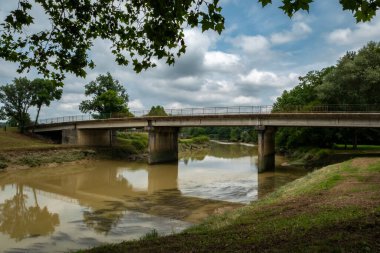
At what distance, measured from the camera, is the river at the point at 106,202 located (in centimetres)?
1412

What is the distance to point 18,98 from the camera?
63.9 meters

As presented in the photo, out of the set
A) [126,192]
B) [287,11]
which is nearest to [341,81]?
[126,192]

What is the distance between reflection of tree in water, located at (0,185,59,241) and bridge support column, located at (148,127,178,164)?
86.3 ft

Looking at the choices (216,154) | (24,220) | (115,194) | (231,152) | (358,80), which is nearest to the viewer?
(24,220)

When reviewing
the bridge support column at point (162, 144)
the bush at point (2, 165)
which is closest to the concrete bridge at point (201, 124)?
the bridge support column at point (162, 144)

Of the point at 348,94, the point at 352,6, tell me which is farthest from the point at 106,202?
the point at 348,94

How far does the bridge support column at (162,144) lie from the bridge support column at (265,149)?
16.7 metres

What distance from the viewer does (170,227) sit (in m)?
15.3

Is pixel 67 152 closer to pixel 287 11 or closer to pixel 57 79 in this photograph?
pixel 57 79

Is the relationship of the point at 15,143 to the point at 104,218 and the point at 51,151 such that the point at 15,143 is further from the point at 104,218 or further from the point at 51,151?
the point at 104,218

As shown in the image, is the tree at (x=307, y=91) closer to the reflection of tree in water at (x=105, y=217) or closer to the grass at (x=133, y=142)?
the grass at (x=133, y=142)

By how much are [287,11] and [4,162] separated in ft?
133

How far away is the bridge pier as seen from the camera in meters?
58.4

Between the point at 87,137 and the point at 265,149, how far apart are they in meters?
35.2
